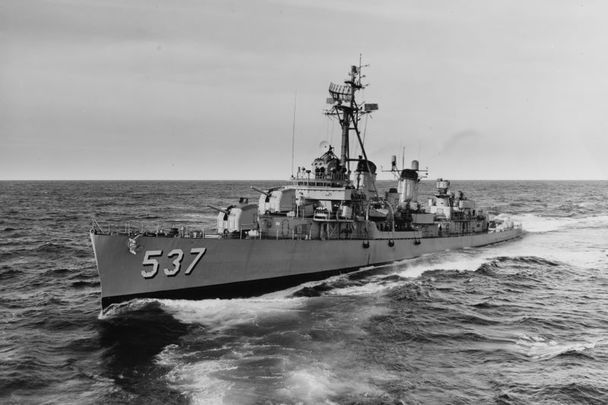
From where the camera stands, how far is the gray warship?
17984mm

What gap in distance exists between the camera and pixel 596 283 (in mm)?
24031

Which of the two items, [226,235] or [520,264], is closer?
[226,235]

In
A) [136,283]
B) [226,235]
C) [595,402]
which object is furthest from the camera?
[226,235]

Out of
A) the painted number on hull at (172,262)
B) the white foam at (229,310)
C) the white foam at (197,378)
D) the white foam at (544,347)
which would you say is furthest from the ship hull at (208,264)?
the white foam at (544,347)

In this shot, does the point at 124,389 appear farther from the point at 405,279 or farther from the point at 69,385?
the point at 405,279

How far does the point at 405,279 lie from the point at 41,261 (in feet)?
69.4

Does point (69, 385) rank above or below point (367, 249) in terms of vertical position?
below

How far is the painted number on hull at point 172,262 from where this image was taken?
18.0 metres

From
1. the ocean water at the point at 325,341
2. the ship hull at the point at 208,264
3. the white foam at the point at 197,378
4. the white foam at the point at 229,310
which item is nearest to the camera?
the white foam at the point at 197,378

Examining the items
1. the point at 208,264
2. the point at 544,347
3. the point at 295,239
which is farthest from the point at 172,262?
the point at 544,347

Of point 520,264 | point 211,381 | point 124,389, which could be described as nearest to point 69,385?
point 124,389

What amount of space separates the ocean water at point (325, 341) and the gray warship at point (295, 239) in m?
0.72

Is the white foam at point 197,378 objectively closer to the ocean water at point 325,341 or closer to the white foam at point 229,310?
the ocean water at point 325,341

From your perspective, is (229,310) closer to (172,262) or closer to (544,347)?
(172,262)
